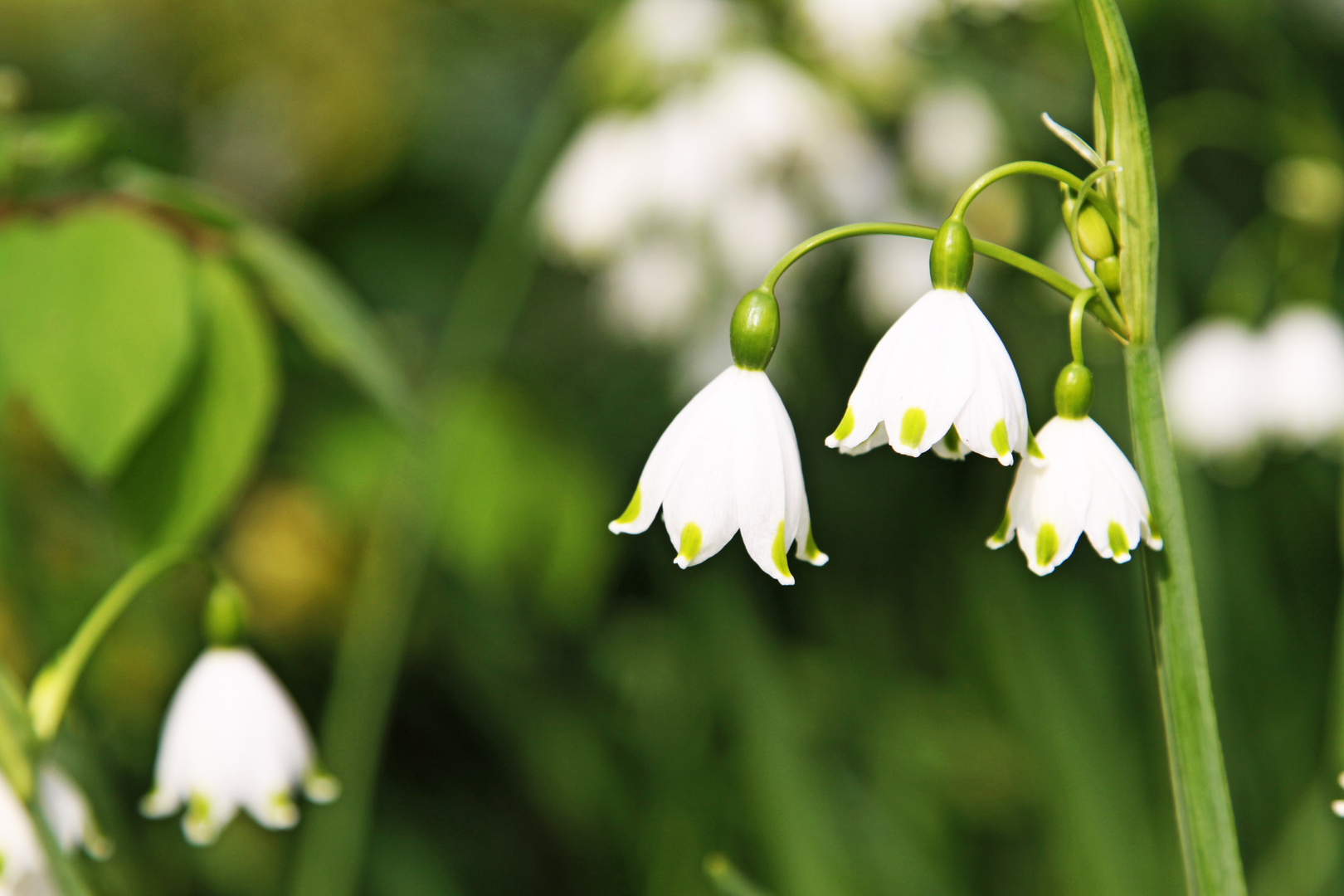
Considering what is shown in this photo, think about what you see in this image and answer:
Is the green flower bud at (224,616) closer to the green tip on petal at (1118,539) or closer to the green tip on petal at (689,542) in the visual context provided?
the green tip on petal at (689,542)

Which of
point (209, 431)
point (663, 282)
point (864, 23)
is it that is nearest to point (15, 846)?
point (209, 431)

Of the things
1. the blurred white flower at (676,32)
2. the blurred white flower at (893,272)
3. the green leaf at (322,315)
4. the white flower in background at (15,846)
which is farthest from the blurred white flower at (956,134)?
the white flower in background at (15,846)

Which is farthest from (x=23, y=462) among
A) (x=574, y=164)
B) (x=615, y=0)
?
(x=615, y=0)

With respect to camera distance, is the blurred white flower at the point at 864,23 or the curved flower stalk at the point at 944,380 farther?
the blurred white flower at the point at 864,23

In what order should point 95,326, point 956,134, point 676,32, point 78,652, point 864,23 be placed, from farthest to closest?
point 956,134, point 676,32, point 864,23, point 95,326, point 78,652

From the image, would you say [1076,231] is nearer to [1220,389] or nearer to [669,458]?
[669,458]

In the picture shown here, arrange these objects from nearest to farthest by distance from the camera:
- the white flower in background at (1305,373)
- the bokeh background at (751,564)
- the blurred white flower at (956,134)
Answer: the white flower in background at (1305,373) → the bokeh background at (751,564) → the blurred white flower at (956,134)

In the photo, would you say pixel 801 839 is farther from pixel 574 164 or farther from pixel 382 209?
pixel 382 209
